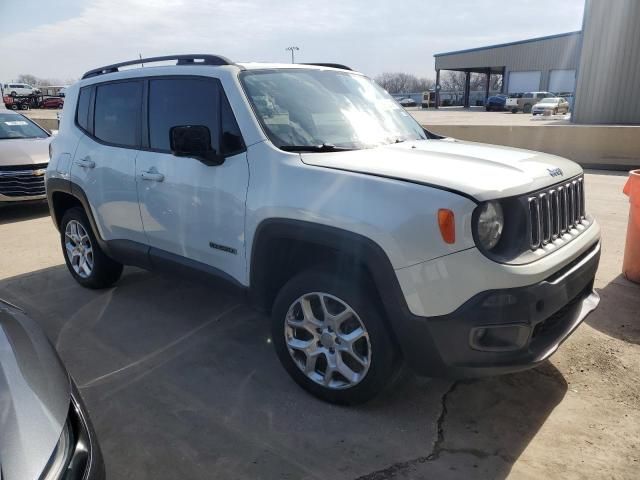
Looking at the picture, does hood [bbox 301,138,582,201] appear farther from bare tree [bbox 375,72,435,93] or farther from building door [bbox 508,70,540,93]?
bare tree [bbox 375,72,435,93]

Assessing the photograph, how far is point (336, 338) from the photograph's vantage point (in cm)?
286

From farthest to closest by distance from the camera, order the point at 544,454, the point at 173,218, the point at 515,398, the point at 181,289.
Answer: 1. the point at 181,289
2. the point at 173,218
3. the point at 515,398
4. the point at 544,454

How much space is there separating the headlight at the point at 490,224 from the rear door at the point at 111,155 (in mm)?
2634

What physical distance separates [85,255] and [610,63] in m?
23.6

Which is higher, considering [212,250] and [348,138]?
[348,138]

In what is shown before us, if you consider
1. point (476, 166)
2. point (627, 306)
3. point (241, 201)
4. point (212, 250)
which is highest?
point (476, 166)

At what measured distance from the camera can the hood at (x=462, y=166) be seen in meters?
2.47

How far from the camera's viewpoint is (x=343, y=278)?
276 centimetres

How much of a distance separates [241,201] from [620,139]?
12.2m

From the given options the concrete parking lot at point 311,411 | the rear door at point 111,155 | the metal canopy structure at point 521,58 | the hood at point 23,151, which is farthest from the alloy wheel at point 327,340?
the metal canopy structure at point 521,58

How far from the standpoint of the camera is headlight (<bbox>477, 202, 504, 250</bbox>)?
240 centimetres

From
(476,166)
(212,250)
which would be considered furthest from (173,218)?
(476,166)

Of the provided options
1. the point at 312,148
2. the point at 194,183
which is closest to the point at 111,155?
the point at 194,183

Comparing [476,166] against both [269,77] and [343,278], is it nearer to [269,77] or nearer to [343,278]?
[343,278]
